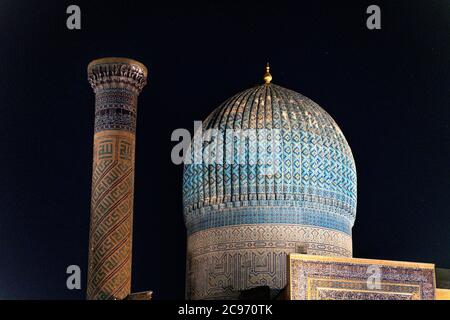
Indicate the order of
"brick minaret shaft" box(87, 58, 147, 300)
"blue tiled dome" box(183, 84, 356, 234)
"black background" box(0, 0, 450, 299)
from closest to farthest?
"brick minaret shaft" box(87, 58, 147, 300)
"blue tiled dome" box(183, 84, 356, 234)
"black background" box(0, 0, 450, 299)

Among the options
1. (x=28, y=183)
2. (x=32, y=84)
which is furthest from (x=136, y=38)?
(x=28, y=183)

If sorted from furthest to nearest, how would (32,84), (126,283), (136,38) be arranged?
(136,38) < (32,84) < (126,283)

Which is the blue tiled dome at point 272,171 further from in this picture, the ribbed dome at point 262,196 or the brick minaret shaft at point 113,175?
the brick minaret shaft at point 113,175

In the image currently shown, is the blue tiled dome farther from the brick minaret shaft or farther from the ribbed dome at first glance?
the brick minaret shaft

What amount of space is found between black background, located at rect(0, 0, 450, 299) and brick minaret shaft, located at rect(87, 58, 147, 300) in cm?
60

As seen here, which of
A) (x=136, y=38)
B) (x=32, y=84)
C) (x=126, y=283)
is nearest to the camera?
(x=126, y=283)

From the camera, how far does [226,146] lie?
442 inches

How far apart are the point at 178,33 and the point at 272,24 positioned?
1.16 m

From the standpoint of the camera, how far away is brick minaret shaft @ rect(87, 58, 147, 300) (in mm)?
10594

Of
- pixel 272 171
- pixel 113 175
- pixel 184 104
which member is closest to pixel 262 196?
pixel 272 171

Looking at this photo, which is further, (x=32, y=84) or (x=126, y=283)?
(x=32, y=84)

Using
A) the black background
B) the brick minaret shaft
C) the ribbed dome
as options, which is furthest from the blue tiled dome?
the brick minaret shaft

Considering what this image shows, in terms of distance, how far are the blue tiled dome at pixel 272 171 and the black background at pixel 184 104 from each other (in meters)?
0.79

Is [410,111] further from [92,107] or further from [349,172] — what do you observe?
[92,107]
